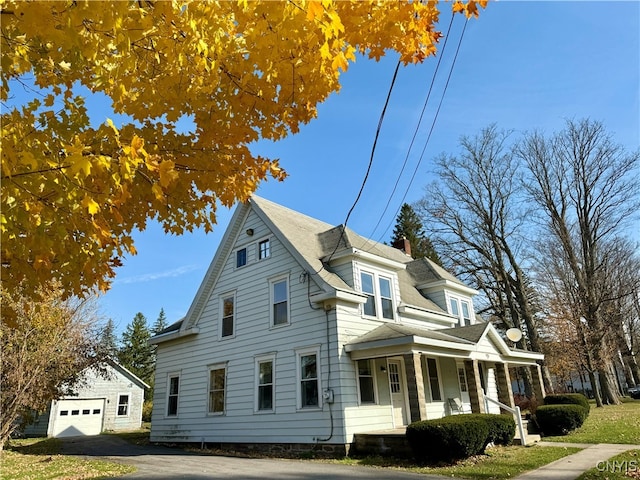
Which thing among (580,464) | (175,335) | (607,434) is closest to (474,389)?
(607,434)

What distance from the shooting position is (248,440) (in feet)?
45.8

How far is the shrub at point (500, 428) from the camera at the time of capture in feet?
35.0

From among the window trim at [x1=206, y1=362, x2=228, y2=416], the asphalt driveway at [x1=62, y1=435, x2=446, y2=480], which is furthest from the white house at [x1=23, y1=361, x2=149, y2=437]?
the asphalt driveway at [x1=62, y1=435, x2=446, y2=480]

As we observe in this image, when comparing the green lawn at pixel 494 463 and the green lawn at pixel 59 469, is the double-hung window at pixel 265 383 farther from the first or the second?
the green lawn at pixel 59 469

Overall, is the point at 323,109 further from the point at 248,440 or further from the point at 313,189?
the point at 248,440

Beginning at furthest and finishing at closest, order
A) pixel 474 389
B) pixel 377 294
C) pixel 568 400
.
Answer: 1. pixel 568 400
2. pixel 377 294
3. pixel 474 389

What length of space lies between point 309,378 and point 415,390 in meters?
3.14

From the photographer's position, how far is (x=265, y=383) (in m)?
14.1

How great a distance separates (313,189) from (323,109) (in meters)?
5.31

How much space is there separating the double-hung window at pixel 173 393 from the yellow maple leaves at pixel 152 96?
559 inches

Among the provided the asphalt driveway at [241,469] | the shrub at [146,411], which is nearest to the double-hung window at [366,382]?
the asphalt driveway at [241,469]

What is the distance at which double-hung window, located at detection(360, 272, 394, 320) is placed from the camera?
47.9 ft

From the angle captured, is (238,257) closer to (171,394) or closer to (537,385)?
(171,394)

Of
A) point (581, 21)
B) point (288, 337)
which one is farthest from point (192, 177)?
point (288, 337)
